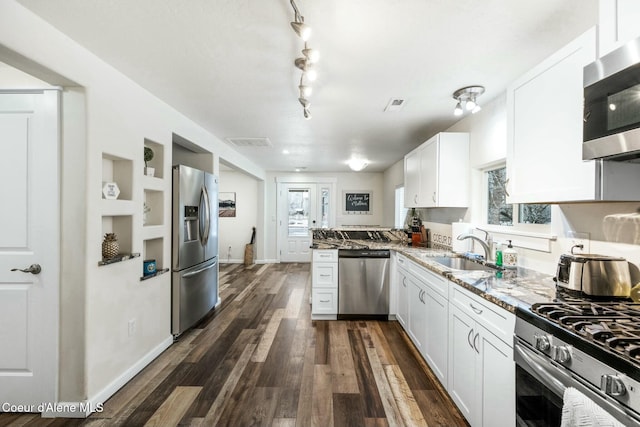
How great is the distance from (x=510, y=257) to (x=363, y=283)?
65.2 inches

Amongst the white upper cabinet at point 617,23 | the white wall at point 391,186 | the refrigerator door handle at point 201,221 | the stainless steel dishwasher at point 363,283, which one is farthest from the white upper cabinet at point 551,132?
the white wall at point 391,186

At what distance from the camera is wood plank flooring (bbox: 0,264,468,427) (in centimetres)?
178

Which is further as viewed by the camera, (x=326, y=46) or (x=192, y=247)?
(x=192, y=247)

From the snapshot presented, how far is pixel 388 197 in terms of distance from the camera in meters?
6.51

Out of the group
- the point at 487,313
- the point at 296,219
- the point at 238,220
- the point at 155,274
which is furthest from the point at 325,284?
the point at 238,220

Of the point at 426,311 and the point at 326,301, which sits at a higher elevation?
the point at 426,311

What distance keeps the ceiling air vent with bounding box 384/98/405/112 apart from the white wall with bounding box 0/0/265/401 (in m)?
2.14

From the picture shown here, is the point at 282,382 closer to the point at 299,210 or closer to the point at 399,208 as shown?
the point at 399,208

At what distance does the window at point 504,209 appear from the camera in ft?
6.87

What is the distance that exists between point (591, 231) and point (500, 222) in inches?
38.9

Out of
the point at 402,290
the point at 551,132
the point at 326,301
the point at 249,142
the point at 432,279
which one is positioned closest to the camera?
the point at 551,132

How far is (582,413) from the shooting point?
0.86 meters

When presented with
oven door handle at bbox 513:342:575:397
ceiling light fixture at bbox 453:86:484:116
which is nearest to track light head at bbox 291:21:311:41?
ceiling light fixture at bbox 453:86:484:116

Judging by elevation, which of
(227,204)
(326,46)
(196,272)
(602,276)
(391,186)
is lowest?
(196,272)
